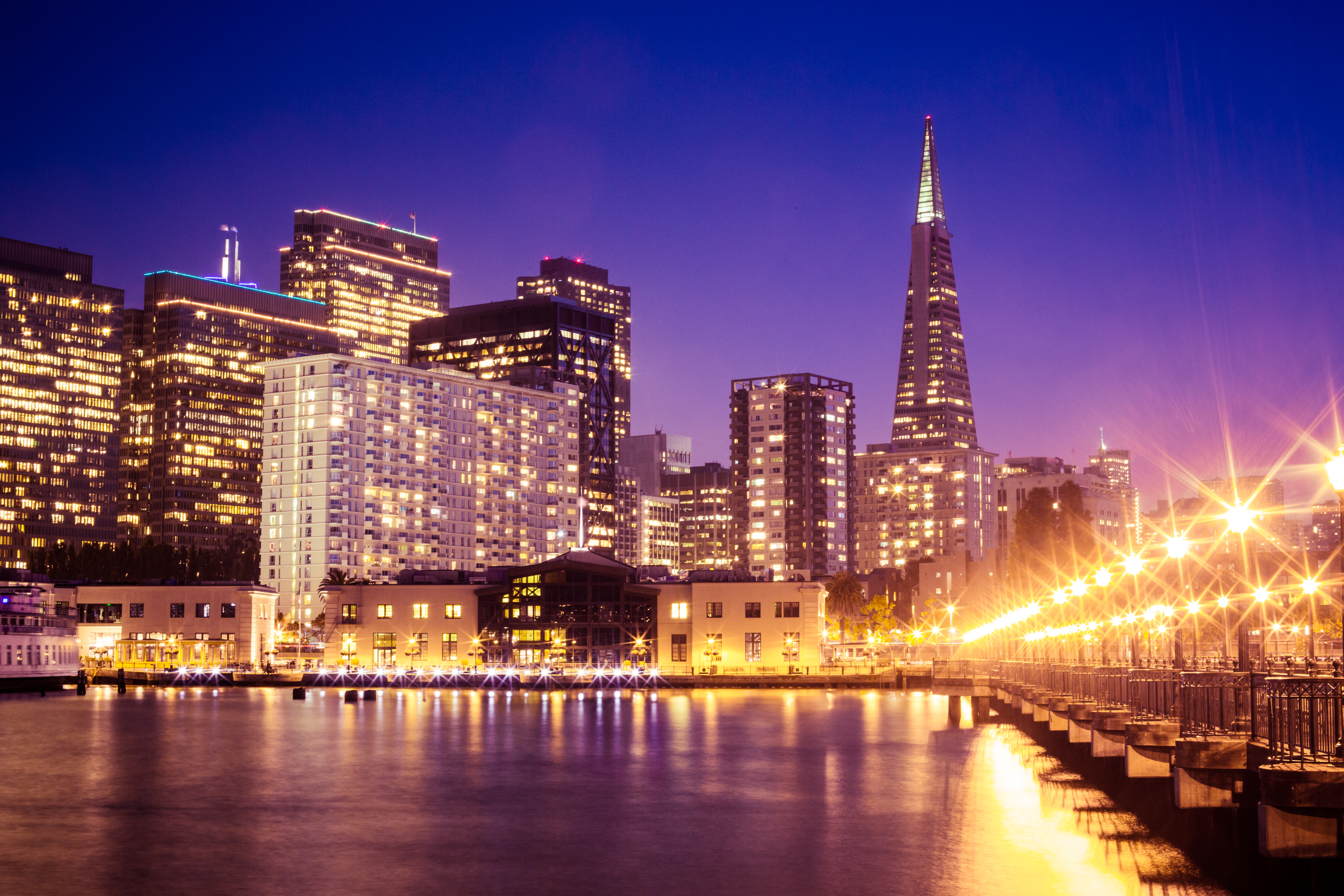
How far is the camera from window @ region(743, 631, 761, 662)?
554 feet

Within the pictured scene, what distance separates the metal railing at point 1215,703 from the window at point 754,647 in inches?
5031

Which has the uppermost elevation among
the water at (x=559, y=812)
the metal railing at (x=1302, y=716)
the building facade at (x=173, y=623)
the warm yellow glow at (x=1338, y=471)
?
the warm yellow glow at (x=1338, y=471)

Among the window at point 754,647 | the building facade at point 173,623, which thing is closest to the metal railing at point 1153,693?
the window at point 754,647

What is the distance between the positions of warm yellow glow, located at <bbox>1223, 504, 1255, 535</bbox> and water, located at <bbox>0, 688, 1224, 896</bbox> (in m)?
12.6

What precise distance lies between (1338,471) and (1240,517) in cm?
881

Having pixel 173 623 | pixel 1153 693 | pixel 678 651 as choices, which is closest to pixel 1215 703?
pixel 1153 693

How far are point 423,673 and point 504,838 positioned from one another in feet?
374

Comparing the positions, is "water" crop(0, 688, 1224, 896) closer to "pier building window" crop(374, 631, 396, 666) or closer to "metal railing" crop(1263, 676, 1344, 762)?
"metal railing" crop(1263, 676, 1344, 762)

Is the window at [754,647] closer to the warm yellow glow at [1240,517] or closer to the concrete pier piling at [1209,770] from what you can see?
the concrete pier piling at [1209,770]

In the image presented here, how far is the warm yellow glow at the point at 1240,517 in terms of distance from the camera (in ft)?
111

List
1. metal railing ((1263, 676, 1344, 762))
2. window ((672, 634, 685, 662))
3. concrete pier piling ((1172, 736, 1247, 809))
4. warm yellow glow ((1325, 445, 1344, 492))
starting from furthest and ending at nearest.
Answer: window ((672, 634, 685, 662)) → concrete pier piling ((1172, 736, 1247, 809)) → metal railing ((1263, 676, 1344, 762)) → warm yellow glow ((1325, 445, 1344, 492))

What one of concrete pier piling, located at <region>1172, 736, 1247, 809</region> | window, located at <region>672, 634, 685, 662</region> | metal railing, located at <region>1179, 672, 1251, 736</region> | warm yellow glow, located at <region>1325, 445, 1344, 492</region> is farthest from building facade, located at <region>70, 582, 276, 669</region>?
warm yellow glow, located at <region>1325, 445, 1344, 492</region>

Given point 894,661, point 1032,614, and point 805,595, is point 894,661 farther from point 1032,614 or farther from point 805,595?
point 1032,614

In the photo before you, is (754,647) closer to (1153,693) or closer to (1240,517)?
(1153,693)
